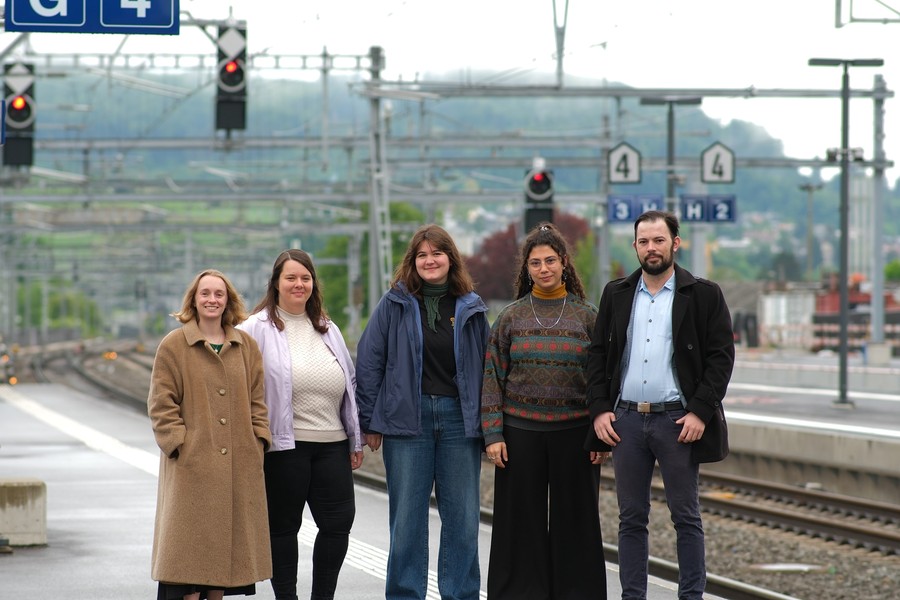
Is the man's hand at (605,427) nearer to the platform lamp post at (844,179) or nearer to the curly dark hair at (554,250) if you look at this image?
the curly dark hair at (554,250)

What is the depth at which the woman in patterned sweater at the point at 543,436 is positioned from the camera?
6.93m

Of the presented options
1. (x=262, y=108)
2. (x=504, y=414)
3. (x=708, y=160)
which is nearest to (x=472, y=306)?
(x=504, y=414)

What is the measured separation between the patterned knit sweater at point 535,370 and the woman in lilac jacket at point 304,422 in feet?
2.30

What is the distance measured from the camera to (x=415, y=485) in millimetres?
7125

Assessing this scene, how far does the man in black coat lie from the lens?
682 centimetres

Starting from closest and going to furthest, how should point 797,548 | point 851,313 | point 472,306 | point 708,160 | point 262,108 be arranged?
1. point 472,306
2. point 797,548
3. point 708,160
4. point 851,313
5. point 262,108

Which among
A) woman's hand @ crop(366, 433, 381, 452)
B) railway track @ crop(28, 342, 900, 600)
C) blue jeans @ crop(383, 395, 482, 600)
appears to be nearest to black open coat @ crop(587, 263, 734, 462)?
blue jeans @ crop(383, 395, 482, 600)

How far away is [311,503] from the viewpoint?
720 cm

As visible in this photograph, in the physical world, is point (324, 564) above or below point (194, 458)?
below

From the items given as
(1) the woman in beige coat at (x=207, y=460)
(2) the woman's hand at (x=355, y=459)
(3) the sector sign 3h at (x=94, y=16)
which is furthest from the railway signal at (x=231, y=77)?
(1) the woman in beige coat at (x=207, y=460)

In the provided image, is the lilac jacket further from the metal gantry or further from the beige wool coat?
the metal gantry

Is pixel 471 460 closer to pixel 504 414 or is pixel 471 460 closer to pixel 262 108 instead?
pixel 504 414

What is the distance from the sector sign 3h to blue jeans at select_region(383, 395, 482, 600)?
5.43 m

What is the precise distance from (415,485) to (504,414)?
0.55m
